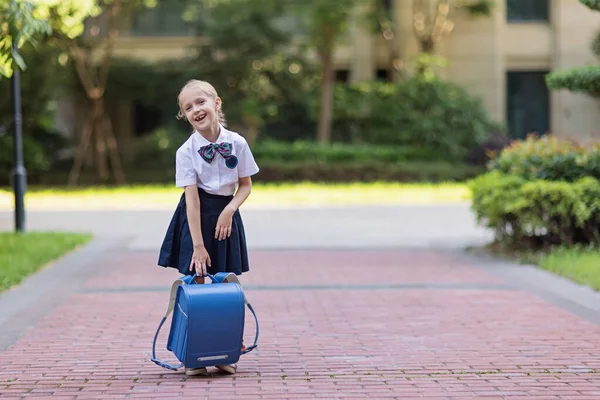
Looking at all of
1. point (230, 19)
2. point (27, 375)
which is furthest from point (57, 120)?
point (27, 375)

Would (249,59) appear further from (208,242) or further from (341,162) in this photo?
(208,242)

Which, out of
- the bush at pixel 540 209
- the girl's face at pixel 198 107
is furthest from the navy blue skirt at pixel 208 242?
the bush at pixel 540 209

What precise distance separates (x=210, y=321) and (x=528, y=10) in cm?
2919

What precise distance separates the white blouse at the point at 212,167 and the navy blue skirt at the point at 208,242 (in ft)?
0.27

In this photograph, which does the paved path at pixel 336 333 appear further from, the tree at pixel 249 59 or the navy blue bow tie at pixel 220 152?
the tree at pixel 249 59

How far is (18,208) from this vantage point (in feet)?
50.2

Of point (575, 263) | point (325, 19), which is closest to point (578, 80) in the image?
point (575, 263)

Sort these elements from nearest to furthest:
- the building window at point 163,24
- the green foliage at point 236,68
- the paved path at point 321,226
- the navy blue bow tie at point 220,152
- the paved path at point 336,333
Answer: the paved path at point 336,333 < the navy blue bow tie at point 220,152 < the paved path at point 321,226 < the green foliage at point 236,68 < the building window at point 163,24

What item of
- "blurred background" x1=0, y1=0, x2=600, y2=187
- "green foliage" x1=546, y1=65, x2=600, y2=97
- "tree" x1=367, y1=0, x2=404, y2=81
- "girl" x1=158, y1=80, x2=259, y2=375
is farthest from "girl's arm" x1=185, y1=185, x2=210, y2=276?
"tree" x1=367, y1=0, x2=404, y2=81

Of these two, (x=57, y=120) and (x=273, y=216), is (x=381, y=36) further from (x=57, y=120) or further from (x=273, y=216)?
(x=273, y=216)

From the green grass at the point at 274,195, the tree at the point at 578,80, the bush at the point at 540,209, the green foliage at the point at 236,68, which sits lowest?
the green grass at the point at 274,195

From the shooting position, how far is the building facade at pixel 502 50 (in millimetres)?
32562

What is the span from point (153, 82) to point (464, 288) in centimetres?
2252

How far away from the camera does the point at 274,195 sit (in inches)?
961
